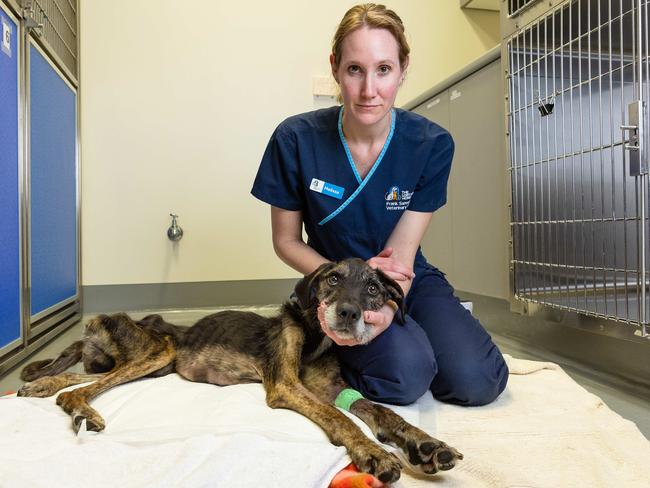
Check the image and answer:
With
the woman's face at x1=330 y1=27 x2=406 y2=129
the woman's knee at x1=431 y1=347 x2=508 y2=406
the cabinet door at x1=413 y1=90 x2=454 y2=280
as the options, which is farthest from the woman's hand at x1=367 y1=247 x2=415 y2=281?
the cabinet door at x1=413 y1=90 x2=454 y2=280

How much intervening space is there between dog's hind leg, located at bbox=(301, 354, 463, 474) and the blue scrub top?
0.49 metres

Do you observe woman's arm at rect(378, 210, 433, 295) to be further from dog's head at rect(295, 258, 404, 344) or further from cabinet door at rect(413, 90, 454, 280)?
cabinet door at rect(413, 90, 454, 280)

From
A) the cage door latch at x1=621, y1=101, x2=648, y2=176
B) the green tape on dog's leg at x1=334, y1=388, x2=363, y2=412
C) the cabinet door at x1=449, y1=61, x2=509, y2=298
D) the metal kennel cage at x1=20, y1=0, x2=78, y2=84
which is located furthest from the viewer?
the cabinet door at x1=449, y1=61, x2=509, y2=298

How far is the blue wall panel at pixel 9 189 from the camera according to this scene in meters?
2.25

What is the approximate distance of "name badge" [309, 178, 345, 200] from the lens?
6.30ft

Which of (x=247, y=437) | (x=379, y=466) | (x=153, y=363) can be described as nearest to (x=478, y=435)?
(x=379, y=466)

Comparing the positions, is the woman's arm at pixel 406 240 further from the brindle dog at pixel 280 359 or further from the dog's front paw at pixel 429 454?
the dog's front paw at pixel 429 454

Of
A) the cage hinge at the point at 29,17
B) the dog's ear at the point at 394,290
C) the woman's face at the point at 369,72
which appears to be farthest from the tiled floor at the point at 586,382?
the cage hinge at the point at 29,17

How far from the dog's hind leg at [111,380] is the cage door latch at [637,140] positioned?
193 cm

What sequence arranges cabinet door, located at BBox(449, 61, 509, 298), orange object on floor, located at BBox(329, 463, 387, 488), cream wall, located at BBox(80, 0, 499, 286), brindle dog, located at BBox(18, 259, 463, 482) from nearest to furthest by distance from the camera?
orange object on floor, located at BBox(329, 463, 387, 488) < brindle dog, located at BBox(18, 259, 463, 482) < cabinet door, located at BBox(449, 61, 509, 298) < cream wall, located at BBox(80, 0, 499, 286)

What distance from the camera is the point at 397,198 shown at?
197cm

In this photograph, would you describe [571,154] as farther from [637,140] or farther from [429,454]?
[429,454]

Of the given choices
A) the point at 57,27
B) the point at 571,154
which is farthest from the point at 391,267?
the point at 57,27

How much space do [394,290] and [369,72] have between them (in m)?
0.75
